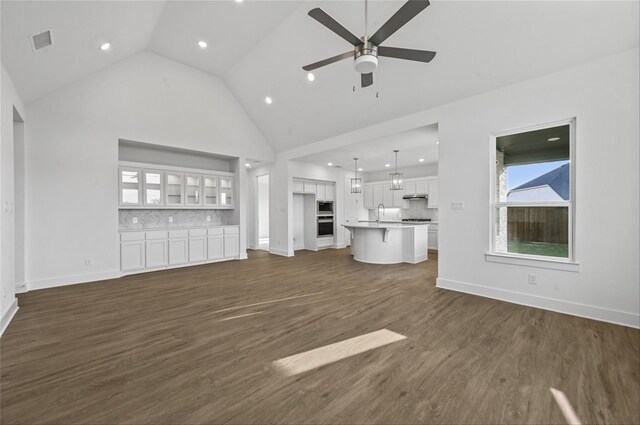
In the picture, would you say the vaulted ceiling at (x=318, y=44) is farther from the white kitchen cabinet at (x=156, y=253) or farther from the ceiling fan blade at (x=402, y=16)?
the white kitchen cabinet at (x=156, y=253)

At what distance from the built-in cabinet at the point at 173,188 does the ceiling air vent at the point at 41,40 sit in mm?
2621

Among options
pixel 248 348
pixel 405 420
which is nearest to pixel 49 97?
pixel 248 348

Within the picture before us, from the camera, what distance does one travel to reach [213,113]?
266 inches

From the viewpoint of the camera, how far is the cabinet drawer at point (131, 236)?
214 inches

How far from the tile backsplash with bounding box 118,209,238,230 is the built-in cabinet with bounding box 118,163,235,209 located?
38cm

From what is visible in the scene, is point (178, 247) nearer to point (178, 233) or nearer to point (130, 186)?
point (178, 233)

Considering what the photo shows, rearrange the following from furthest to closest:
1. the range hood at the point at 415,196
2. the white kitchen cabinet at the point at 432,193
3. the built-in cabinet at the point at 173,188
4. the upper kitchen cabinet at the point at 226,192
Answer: the range hood at the point at 415,196
the white kitchen cabinet at the point at 432,193
the upper kitchen cabinet at the point at 226,192
the built-in cabinet at the point at 173,188

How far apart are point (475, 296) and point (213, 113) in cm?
670

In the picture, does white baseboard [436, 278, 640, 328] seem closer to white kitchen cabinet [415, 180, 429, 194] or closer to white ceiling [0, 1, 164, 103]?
white kitchen cabinet [415, 180, 429, 194]

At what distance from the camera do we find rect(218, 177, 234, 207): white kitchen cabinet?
7191 millimetres

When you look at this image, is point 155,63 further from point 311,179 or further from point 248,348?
point 248,348

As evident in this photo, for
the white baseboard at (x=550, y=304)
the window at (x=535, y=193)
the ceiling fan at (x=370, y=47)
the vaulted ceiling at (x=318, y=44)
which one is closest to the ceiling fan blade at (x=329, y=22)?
the ceiling fan at (x=370, y=47)

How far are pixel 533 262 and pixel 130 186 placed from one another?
718cm

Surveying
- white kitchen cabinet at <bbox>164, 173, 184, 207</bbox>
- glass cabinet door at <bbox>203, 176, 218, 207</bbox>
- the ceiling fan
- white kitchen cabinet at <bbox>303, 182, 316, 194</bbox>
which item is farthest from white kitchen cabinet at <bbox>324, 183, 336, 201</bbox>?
the ceiling fan
